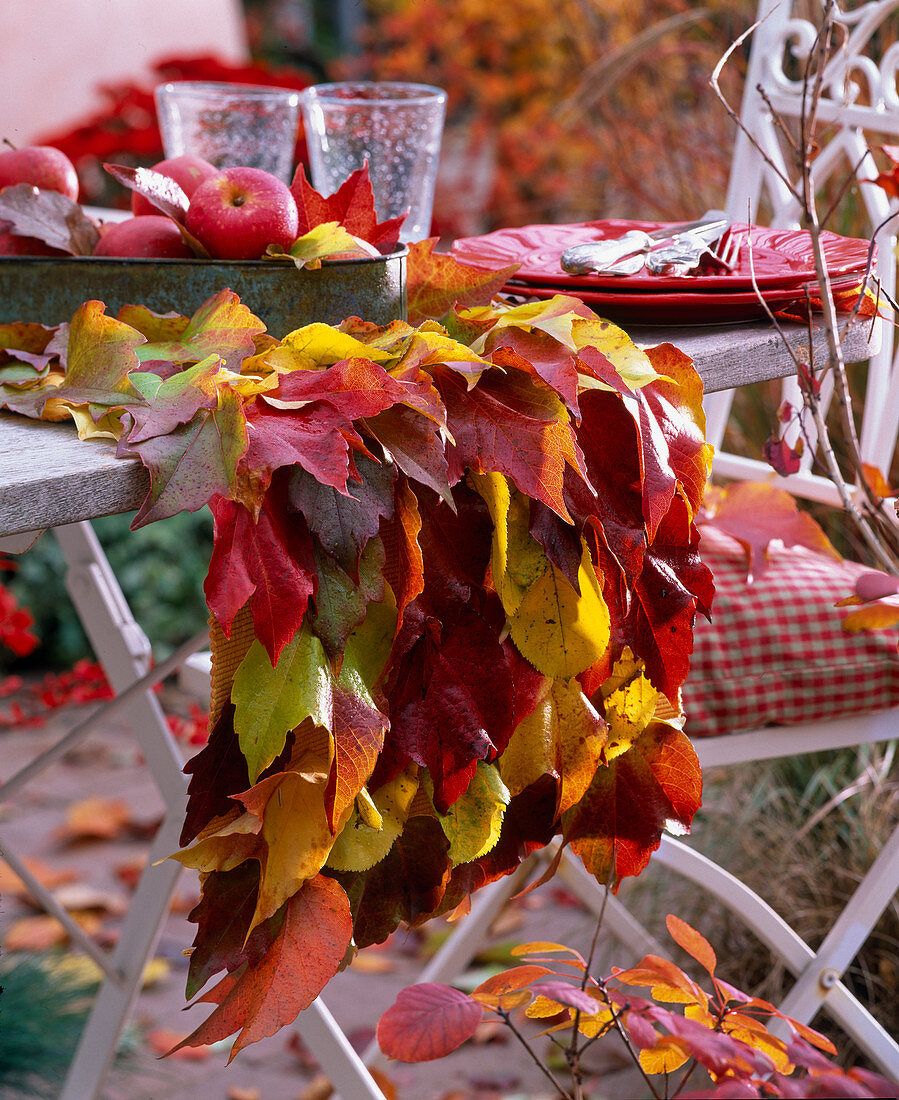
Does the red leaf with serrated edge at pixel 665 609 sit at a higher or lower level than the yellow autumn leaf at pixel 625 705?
higher

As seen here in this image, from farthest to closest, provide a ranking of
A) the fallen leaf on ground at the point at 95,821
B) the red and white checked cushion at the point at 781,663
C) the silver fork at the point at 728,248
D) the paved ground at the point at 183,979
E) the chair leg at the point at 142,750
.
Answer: the fallen leaf on ground at the point at 95,821 < the paved ground at the point at 183,979 < the chair leg at the point at 142,750 < the red and white checked cushion at the point at 781,663 < the silver fork at the point at 728,248

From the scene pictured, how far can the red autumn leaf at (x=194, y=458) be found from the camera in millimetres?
526

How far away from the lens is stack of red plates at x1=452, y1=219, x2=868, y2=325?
2.84 feet

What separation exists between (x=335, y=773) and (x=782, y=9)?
3.99 feet

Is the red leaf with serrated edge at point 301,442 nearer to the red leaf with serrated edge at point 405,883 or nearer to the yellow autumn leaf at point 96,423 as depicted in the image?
the yellow autumn leaf at point 96,423

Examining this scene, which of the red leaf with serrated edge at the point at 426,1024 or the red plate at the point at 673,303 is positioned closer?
the red leaf with serrated edge at the point at 426,1024

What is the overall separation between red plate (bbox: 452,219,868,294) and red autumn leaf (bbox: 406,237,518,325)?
5.0 inches

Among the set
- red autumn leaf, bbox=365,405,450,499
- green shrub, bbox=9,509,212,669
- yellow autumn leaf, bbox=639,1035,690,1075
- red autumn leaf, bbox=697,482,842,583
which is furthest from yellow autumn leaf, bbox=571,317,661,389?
green shrub, bbox=9,509,212,669

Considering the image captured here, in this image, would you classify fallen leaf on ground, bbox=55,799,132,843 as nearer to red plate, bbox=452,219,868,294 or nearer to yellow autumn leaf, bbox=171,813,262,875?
red plate, bbox=452,219,868,294

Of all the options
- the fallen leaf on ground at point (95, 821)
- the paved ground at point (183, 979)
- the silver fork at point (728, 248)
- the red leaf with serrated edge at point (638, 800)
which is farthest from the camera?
the fallen leaf on ground at point (95, 821)

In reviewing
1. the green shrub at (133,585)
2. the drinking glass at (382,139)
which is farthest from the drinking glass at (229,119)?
the green shrub at (133,585)

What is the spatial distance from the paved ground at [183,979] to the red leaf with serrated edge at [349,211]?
3.78 feet

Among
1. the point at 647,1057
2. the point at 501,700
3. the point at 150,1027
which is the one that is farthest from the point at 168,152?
the point at 150,1027

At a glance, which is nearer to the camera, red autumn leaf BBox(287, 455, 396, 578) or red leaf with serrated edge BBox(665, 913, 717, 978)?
red autumn leaf BBox(287, 455, 396, 578)
